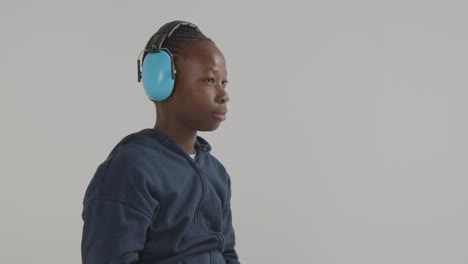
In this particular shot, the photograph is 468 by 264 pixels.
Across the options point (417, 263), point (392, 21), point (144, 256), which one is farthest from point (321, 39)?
point (144, 256)

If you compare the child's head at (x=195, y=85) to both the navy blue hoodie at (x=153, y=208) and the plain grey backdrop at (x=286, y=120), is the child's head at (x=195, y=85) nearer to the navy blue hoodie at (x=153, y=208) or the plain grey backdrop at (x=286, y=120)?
the navy blue hoodie at (x=153, y=208)

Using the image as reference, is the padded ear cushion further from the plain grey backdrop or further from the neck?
the plain grey backdrop

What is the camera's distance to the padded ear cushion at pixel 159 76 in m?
1.25

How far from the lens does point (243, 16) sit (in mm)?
2508

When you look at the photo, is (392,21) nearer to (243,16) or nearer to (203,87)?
(243,16)

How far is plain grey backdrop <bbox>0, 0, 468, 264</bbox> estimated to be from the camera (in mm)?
2164

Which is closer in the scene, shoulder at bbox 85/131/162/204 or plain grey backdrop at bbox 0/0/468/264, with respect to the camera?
shoulder at bbox 85/131/162/204

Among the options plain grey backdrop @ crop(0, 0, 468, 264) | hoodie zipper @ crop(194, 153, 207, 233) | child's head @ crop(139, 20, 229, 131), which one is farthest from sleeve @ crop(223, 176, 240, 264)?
plain grey backdrop @ crop(0, 0, 468, 264)

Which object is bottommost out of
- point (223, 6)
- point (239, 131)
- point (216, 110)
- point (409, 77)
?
point (216, 110)

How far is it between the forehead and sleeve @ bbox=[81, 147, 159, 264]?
0.26m

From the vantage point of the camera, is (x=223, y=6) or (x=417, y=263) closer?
(x=223, y=6)

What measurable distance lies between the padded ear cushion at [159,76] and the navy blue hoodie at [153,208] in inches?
3.7

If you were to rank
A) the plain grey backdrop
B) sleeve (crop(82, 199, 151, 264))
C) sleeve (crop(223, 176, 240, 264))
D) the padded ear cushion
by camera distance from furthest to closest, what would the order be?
the plain grey backdrop → sleeve (crop(223, 176, 240, 264)) → the padded ear cushion → sleeve (crop(82, 199, 151, 264))

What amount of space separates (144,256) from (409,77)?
1.91m
